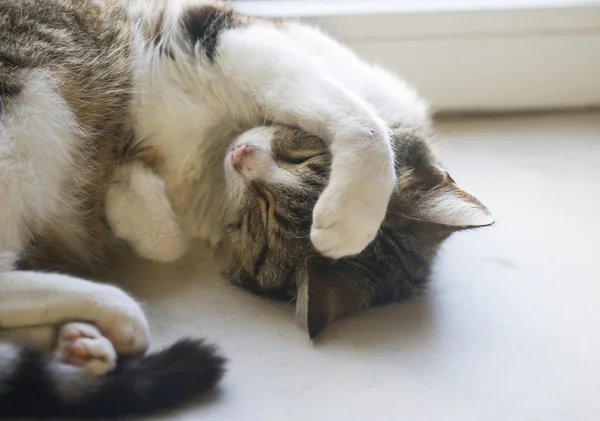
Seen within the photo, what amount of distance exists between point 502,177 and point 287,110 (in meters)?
0.72

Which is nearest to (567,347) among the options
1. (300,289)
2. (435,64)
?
(300,289)

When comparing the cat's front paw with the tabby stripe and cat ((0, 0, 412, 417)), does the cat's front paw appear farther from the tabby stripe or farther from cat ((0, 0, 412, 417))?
the tabby stripe

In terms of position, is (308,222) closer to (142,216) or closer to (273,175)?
(273,175)

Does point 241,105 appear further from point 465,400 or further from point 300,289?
point 465,400

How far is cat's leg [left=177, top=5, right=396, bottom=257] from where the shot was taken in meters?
1.28

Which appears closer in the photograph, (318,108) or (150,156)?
(318,108)

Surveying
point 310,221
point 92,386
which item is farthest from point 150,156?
point 92,386

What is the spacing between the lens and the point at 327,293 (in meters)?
1.35

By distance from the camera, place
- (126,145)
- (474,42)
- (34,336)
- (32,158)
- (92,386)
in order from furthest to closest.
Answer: (474,42)
(126,145)
(32,158)
(34,336)
(92,386)

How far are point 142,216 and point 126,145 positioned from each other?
7.0 inches

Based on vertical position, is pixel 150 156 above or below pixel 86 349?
above

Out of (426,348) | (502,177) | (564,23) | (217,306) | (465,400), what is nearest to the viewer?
(465,400)

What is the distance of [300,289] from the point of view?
1.41 metres

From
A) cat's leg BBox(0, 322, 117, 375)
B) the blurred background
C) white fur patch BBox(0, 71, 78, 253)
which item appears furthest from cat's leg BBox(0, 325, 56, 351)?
the blurred background
